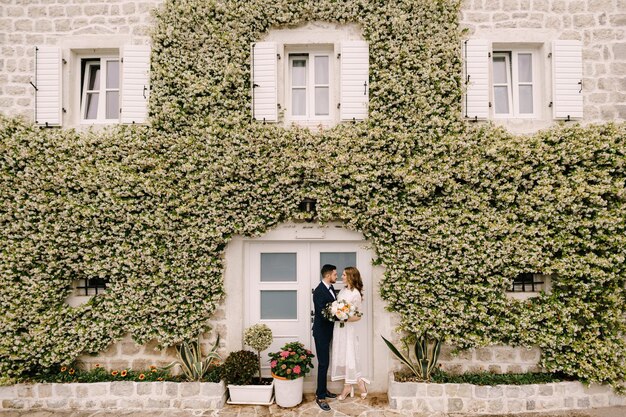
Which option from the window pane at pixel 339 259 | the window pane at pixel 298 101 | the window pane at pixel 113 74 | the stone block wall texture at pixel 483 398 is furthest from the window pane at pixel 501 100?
the window pane at pixel 113 74

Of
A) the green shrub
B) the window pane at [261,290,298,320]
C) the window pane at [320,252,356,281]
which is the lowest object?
the green shrub

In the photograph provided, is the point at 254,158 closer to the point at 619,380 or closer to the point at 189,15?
the point at 189,15

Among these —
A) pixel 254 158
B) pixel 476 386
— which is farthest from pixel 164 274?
pixel 476 386

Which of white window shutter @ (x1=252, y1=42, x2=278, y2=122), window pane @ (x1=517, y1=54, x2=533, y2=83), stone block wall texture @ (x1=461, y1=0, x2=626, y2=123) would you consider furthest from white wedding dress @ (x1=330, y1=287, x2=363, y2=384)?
stone block wall texture @ (x1=461, y1=0, x2=626, y2=123)

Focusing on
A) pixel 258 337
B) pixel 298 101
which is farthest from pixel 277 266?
pixel 298 101

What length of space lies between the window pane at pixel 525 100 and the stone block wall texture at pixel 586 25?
81 centimetres

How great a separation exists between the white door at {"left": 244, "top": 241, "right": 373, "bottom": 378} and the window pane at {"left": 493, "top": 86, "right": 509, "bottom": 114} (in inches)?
132

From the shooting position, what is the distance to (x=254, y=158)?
635 centimetres

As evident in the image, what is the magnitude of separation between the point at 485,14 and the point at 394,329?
5533mm

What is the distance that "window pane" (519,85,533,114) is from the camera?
22.3 feet

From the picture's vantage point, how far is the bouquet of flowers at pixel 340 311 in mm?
5902

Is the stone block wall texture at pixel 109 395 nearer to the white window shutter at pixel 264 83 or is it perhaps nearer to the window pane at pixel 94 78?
the white window shutter at pixel 264 83

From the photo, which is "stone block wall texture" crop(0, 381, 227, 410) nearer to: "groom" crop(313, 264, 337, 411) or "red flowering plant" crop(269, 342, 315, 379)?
"red flowering plant" crop(269, 342, 315, 379)

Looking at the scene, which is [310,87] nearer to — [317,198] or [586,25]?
[317,198]
